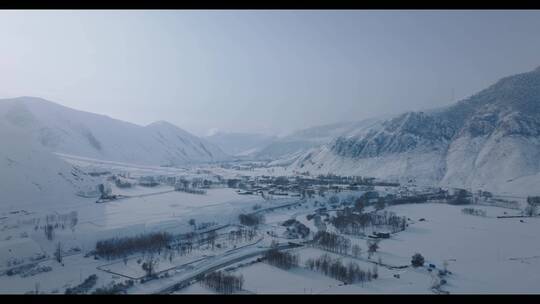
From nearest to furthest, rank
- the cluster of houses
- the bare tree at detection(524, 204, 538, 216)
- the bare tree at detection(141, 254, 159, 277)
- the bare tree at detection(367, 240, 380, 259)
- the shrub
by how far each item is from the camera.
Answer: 1. the bare tree at detection(141, 254, 159, 277)
2. the shrub
3. the bare tree at detection(367, 240, 380, 259)
4. the bare tree at detection(524, 204, 538, 216)
5. the cluster of houses

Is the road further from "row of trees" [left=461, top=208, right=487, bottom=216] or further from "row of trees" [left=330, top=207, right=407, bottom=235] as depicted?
"row of trees" [left=461, top=208, right=487, bottom=216]

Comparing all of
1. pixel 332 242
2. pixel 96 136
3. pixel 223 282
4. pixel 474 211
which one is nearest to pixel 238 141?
pixel 96 136

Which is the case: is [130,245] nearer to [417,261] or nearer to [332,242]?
[332,242]

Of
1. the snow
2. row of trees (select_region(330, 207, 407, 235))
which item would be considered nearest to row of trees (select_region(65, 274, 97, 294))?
the snow

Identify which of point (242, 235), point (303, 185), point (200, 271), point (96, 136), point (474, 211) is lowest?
point (200, 271)

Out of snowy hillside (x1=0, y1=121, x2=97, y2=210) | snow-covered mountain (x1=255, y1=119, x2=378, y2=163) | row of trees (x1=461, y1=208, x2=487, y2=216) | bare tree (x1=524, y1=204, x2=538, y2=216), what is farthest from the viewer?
snow-covered mountain (x1=255, y1=119, x2=378, y2=163)

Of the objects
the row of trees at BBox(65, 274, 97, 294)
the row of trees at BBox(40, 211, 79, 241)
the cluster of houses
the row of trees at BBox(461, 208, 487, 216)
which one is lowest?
the row of trees at BBox(65, 274, 97, 294)
